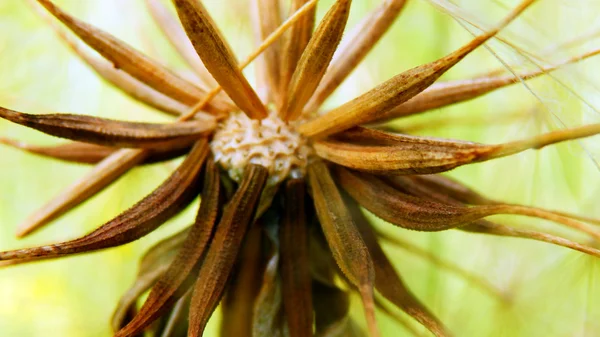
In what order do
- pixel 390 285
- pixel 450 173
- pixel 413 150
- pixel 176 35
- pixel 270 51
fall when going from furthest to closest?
pixel 450 173
pixel 176 35
pixel 270 51
pixel 390 285
pixel 413 150

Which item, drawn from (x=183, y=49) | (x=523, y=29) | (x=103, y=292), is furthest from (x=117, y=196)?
(x=523, y=29)

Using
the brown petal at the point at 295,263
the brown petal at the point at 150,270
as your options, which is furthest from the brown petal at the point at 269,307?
the brown petal at the point at 150,270

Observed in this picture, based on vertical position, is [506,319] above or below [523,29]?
below

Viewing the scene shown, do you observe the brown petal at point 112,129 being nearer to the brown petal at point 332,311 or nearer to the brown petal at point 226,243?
the brown petal at point 226,243

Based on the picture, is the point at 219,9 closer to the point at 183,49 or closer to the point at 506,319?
the point at 183,49

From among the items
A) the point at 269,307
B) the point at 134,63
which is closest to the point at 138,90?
the point at 134,63

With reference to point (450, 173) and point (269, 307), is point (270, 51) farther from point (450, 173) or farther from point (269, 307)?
point (450, 173)
